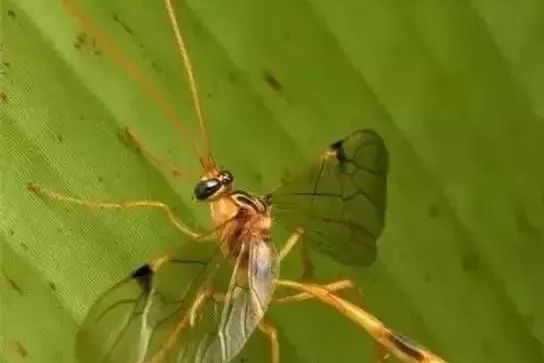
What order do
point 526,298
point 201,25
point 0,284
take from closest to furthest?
1. point 0,284
2. point 201,25
3. point 526,298

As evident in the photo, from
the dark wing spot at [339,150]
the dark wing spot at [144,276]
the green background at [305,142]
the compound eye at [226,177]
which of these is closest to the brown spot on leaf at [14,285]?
the green background at [305,142]

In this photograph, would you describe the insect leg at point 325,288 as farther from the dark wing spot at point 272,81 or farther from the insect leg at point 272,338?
the dark wing spot at point 272,81

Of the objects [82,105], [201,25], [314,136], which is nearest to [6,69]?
[82,105]

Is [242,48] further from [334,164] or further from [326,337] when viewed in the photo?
[326,337]

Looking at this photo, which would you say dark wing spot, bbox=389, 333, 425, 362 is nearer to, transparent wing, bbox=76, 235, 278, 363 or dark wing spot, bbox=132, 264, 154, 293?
transparent wing, bbox=76, 235, 278, 363

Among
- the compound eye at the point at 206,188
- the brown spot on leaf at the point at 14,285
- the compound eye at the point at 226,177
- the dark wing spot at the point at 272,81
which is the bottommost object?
the compound eye at the point at 226,177

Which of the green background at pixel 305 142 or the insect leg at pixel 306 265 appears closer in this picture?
the green background at pixel 305 142

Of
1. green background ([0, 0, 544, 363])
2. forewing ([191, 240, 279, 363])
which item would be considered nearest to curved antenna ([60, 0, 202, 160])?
green background ([0, 0, 544, 363])

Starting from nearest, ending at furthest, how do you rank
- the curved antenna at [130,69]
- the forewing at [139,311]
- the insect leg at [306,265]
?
the forewing at [139,311], the curved antenna at [130,69], the insect leg at [306,265]
